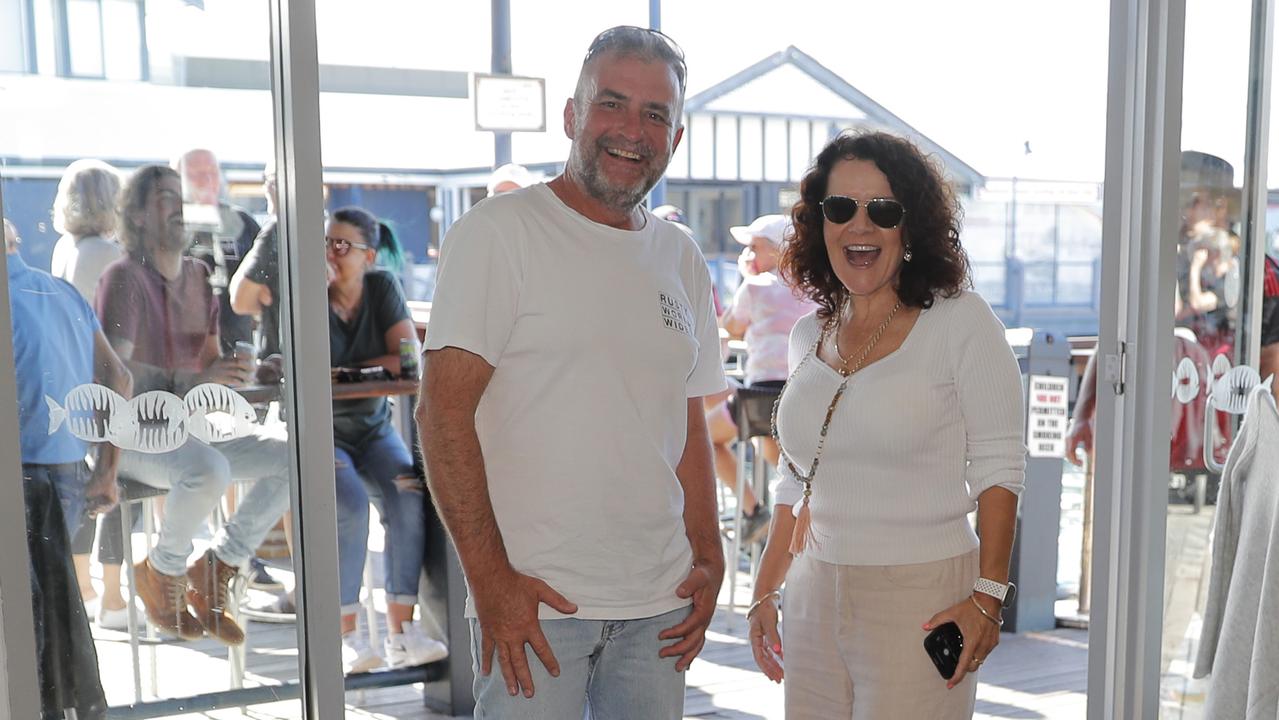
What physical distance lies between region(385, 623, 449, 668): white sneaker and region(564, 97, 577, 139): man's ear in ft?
7.18

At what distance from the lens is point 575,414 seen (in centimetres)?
151

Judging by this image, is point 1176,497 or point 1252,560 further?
point 1176,497

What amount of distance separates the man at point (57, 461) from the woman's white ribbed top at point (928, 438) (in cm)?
117

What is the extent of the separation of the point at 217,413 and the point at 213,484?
0.41ft

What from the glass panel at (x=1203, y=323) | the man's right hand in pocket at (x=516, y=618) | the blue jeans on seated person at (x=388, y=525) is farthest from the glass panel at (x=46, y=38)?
the glass panel at (x=1203, y=323)

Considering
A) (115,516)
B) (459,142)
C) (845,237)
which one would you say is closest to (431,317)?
(845,237)

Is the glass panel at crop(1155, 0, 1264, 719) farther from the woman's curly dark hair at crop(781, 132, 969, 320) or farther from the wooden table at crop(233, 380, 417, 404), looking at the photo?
the wooden table at crop(233, 380, 417, 404)

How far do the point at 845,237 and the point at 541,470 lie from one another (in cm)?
58

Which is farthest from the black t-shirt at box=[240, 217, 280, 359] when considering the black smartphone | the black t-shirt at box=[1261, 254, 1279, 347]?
the black t-shirt at box=[1261, 254, 1279, 347]

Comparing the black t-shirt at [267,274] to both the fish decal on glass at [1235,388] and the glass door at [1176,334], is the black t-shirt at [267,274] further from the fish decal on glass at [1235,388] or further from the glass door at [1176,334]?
the fish decal on glass at [1235,388]

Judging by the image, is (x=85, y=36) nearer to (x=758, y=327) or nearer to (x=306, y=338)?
(x=306, y=338)

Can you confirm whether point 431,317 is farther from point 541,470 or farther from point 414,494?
point 414,494

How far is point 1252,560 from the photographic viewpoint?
7.29 feet

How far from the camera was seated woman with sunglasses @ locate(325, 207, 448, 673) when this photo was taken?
3.45 m
